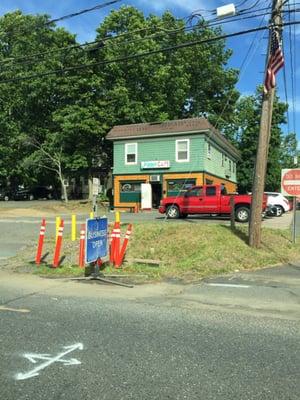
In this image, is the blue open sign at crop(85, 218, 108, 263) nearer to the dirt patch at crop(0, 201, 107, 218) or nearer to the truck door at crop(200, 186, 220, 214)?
the truck door at crop(200, 186, 220, 214)

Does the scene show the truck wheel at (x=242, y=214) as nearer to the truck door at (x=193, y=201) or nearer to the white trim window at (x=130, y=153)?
the truck door at (x=193, y=201)

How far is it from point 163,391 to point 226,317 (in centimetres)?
318

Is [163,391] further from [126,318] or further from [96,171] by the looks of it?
[96,171]

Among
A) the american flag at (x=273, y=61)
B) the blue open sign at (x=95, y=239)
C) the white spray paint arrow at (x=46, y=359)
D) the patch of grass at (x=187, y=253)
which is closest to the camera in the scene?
the white spray paint arrow at (x=46, y=359)

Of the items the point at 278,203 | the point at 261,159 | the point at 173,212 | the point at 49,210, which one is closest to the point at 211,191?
the point at 173,212

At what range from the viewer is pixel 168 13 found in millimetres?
49844

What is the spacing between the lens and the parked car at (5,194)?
191 feet

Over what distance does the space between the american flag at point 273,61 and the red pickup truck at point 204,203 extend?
11.6 metres

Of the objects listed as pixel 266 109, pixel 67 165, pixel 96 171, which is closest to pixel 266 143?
pixel 266 109

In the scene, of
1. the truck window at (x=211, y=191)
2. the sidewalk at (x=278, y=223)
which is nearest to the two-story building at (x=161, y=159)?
the truck window at (x=211, y=191)

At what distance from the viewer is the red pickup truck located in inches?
1007

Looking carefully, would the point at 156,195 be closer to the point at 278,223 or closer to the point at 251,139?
the point at 278,223

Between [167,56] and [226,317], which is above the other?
[167,56]

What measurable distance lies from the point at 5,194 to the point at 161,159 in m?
26.5
